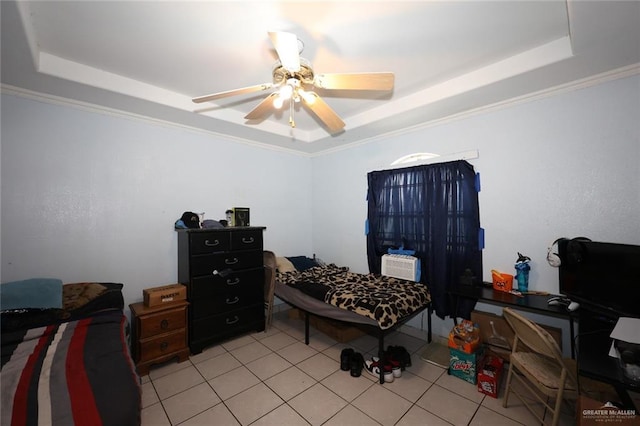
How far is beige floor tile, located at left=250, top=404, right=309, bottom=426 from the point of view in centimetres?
196

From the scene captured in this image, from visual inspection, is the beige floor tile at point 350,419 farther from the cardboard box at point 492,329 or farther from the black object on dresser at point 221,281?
the black object on dresser at point 221,281

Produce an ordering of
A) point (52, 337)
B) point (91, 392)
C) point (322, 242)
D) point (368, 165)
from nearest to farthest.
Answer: point (91, 392), point (52, 337), point (368, 165), point (322, 242)

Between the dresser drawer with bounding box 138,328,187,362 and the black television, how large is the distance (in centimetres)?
383

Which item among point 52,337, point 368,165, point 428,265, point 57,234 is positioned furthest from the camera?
point 368,165

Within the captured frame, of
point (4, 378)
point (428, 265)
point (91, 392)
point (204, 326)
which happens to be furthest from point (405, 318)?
point (4, 378)

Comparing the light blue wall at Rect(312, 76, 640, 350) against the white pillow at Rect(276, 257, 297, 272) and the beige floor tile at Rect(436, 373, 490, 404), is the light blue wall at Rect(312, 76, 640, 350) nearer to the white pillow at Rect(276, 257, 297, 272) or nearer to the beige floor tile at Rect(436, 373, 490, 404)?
the beige floor tile at Rect(436, 373, 490, 404)

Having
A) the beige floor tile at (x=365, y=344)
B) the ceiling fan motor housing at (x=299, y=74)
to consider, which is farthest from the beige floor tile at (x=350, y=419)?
the ceiling fan motor housing at (x=299, y=74)

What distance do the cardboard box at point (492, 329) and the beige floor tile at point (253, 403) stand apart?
2.19 metres

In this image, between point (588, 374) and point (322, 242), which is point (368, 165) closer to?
point (322, 242)

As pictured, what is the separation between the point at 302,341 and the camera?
326cm

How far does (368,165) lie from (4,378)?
13.1ft

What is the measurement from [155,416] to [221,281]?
134cm

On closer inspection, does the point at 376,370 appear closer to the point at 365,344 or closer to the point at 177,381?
the point at 365,344

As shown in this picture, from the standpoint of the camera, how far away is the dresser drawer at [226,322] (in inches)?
116
